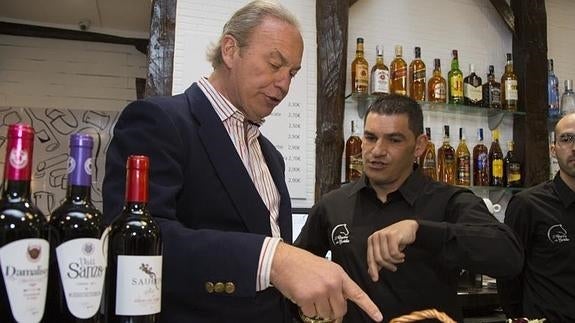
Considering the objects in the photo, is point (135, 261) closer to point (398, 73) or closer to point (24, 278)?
point (24, 278)

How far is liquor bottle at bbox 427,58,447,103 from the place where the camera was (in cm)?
319

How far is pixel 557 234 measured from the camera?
2418 mm

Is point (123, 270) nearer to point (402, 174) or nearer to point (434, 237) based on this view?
point (434, 237)

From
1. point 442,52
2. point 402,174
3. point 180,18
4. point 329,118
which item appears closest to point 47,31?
point 180,18

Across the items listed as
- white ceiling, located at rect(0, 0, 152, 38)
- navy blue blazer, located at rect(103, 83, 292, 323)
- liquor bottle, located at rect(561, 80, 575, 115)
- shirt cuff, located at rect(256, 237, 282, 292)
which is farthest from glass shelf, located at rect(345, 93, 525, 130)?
shirt cuff, located at rect(256, 237, 282, 292)

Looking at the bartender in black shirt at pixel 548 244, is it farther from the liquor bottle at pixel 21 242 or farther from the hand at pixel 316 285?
the liquor bottle at pixel 21 242

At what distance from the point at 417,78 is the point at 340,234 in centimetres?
155

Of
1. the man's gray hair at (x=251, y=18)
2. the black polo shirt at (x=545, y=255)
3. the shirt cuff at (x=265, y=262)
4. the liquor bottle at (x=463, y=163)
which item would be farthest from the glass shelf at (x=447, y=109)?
the shirt cuff at (x=265, y=262)

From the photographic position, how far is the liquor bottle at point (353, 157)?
2.98m

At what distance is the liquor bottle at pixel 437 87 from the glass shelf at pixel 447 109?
0.13 ft

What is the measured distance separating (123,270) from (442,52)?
3.11 meters

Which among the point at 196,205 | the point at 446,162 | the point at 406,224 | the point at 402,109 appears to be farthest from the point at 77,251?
the point at 446,162

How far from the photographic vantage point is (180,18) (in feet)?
9.30

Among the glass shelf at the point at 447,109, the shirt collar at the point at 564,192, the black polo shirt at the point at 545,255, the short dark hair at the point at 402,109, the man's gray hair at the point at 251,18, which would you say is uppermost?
the glass shelf at the point at 447,109
